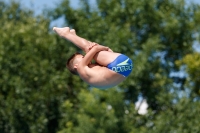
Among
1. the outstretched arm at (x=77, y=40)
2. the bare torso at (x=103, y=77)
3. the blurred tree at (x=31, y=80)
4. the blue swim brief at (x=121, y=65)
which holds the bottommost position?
the bare torso at (x=103, y=77)

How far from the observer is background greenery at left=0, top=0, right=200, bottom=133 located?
18.2 m

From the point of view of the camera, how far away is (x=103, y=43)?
18672 millimetres

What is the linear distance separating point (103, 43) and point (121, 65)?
11.0 m

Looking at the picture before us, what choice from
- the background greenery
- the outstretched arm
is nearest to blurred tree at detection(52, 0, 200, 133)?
the background greenery

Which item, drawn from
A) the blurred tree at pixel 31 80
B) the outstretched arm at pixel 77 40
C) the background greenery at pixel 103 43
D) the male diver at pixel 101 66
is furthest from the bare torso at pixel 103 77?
the blurred tree at pixel 31 80

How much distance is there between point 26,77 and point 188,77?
4.25 meters

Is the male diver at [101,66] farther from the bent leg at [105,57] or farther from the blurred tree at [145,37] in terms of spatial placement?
the blurred tree at [145,37]

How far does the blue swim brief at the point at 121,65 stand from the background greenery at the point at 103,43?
390 inches

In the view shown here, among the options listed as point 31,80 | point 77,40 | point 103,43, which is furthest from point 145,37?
point 77,40

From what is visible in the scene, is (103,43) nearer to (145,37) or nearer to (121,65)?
(145,37)

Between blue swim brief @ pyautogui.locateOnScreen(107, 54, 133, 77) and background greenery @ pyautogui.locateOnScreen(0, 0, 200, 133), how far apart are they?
9.91m

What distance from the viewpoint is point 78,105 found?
18969 millimetres

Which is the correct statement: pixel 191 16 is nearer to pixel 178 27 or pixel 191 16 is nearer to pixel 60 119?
pixel 178 27

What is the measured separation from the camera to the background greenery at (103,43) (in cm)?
1825
